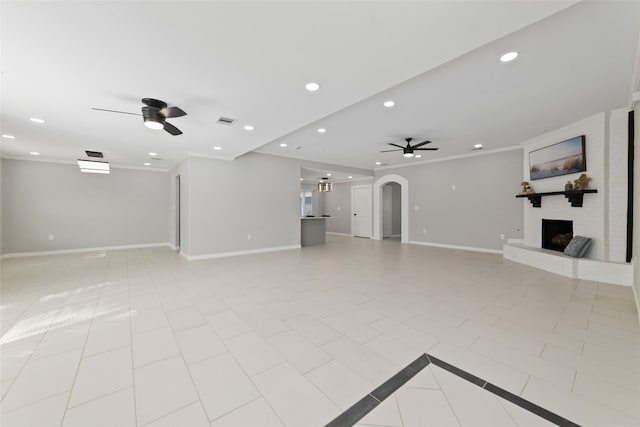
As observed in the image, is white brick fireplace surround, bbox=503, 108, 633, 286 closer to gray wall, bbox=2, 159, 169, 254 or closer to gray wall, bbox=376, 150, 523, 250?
gray wall, bbox=376, 150, 523, 250

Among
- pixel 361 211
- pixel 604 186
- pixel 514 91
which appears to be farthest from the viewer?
pixel 361 211

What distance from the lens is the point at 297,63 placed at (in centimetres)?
221

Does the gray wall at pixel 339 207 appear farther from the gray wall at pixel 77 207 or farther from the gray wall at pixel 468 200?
the gray wall at pixel 77 207

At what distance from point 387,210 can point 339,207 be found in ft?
7.16

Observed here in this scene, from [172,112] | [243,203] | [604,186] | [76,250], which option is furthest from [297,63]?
[76,250]

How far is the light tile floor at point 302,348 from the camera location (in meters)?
1.46

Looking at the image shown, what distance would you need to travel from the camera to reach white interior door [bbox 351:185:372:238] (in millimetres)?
9844

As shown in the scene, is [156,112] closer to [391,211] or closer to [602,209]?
[602,209]

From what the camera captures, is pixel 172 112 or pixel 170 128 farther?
pixel 170 128

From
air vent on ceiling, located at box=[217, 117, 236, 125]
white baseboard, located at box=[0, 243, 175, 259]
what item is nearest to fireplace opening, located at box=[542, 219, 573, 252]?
air vent on ceiling, located at box=[217, 117, 236, 125]

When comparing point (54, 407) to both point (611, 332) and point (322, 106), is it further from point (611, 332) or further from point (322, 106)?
point (611, 332)

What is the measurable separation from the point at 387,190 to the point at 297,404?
952 centimetres

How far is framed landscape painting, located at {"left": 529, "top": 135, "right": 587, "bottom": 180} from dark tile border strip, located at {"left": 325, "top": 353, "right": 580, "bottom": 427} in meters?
4.91

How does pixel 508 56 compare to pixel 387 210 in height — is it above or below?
above
